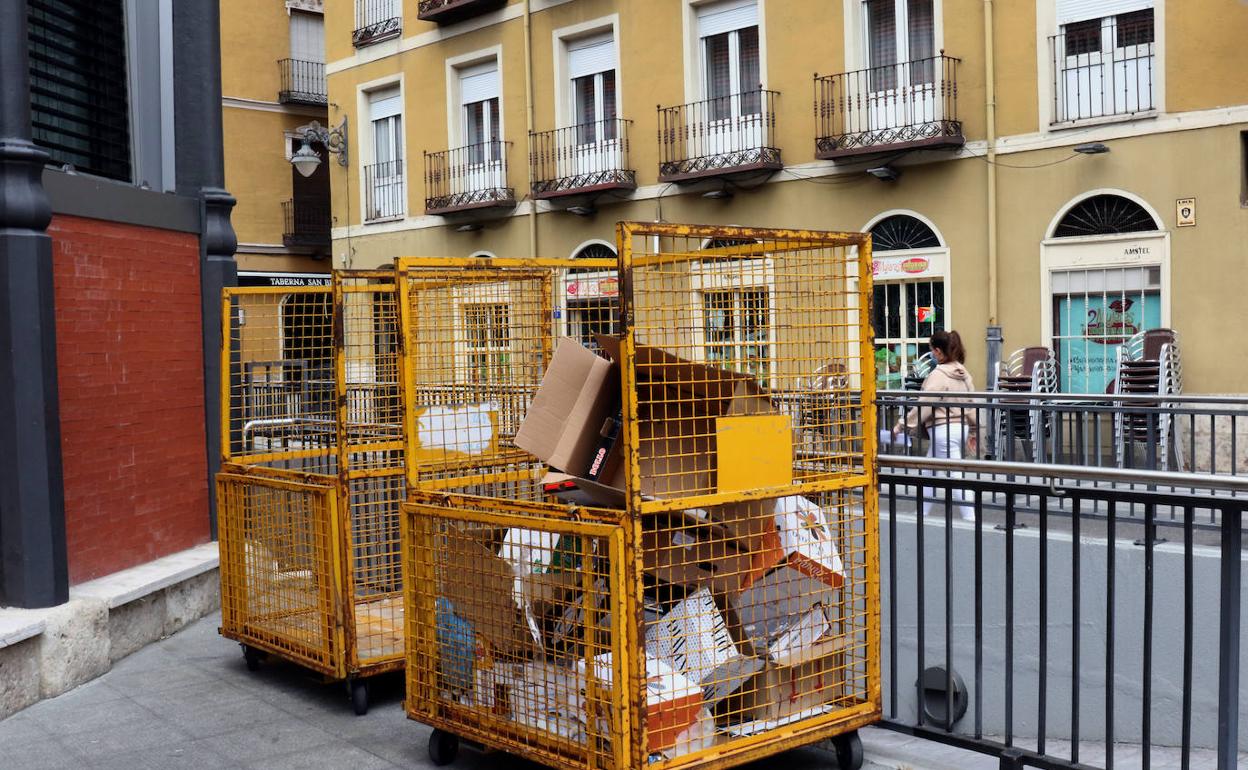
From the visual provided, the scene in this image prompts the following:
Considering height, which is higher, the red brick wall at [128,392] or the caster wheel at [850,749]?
the red brick wall at [128,392]

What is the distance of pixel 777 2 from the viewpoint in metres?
18.2

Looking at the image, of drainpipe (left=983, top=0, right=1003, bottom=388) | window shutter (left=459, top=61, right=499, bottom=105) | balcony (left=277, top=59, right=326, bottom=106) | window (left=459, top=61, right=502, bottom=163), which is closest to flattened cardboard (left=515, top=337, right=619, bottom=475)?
drainpipe (left=983, top=0, right=1003, bottom=388)

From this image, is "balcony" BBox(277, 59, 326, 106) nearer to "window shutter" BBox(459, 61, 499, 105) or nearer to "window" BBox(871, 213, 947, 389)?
"window shutter" BBox(459, 61, 499, 105)

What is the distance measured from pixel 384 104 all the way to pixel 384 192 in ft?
6.04

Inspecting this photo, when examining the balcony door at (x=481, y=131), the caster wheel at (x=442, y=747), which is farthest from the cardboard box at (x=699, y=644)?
the balcony door at (x=481, y=131)

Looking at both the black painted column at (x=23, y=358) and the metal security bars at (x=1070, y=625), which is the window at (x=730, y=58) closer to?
the metal security bars at (x=1070, y=625)

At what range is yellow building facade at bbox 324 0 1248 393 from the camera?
1457cm

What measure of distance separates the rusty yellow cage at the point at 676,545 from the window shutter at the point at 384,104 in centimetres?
2133

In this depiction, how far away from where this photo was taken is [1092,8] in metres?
15.3

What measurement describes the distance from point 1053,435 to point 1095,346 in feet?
25.9

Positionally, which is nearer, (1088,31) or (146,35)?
(146,35)

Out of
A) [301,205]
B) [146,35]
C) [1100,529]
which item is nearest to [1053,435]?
[1100,529]

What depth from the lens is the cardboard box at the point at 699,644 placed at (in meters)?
4.05

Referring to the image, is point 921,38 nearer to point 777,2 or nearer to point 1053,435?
point 777,2
